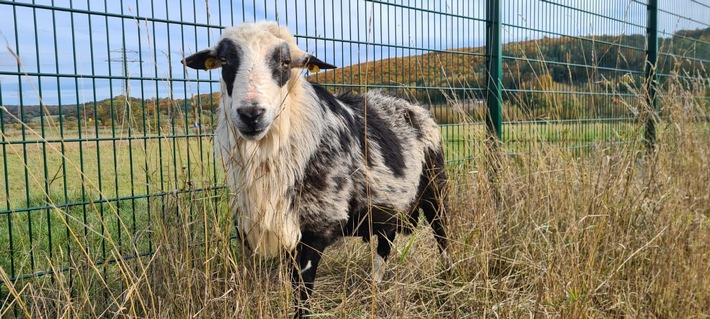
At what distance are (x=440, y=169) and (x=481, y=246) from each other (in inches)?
42.7

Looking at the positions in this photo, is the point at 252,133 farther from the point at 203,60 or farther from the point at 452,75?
the point at 452,75

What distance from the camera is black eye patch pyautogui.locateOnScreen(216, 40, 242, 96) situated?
2604mm

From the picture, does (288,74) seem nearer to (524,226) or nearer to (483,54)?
(524,226)

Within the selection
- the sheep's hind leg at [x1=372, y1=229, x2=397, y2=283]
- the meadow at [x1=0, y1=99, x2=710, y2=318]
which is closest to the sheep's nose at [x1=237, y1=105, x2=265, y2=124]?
the meadow at [x1=0, y1=99, x2=710, y2=318]

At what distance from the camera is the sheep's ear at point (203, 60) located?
283 cm

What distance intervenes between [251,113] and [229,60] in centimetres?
42

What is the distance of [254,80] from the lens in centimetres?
249

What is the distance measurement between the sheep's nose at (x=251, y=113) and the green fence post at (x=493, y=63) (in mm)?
3670

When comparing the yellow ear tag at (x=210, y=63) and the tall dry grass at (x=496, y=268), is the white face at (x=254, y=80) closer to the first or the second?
the yellow ear tag at (x=210, y=63)

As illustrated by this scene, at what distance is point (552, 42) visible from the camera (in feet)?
21.6

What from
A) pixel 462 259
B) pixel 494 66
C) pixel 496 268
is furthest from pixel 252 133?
pixel 494 66

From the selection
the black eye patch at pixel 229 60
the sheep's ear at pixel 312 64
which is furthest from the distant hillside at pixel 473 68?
the black eye patch at pixel 229 60

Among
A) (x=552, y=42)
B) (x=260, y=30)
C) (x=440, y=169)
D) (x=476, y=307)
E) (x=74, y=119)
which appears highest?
(x=552, y=42)

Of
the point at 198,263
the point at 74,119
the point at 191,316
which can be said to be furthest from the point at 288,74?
the point at 74,119
